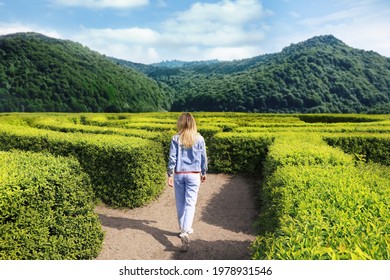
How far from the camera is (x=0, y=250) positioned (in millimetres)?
4680

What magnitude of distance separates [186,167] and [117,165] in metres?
2.96

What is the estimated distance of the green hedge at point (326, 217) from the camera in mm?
2955

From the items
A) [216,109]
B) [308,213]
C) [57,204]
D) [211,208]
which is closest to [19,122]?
[211,208]

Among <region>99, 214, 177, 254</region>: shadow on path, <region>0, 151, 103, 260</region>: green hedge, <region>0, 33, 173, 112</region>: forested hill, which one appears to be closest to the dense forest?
<region>0, 33, 173, 112</region>: forested hill

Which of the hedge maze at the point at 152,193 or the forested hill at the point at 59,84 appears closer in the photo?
the hedge maze at the point at 152,193

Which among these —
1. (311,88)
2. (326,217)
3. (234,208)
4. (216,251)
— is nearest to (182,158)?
(216,251)

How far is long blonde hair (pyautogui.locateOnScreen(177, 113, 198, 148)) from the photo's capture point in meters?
6.39

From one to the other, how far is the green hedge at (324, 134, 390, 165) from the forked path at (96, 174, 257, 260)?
3731 mm

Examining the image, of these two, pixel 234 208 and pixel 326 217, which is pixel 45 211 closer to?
pixel 326 217

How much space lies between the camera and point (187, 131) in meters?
6.42

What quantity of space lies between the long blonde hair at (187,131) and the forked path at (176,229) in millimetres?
1943

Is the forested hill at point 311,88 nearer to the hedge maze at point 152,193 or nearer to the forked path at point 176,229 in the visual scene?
the hedge maze at point 152,193

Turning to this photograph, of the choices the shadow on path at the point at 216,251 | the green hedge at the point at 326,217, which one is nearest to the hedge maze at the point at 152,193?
the green hedge at the point at 326,217

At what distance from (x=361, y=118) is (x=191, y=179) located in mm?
23945
